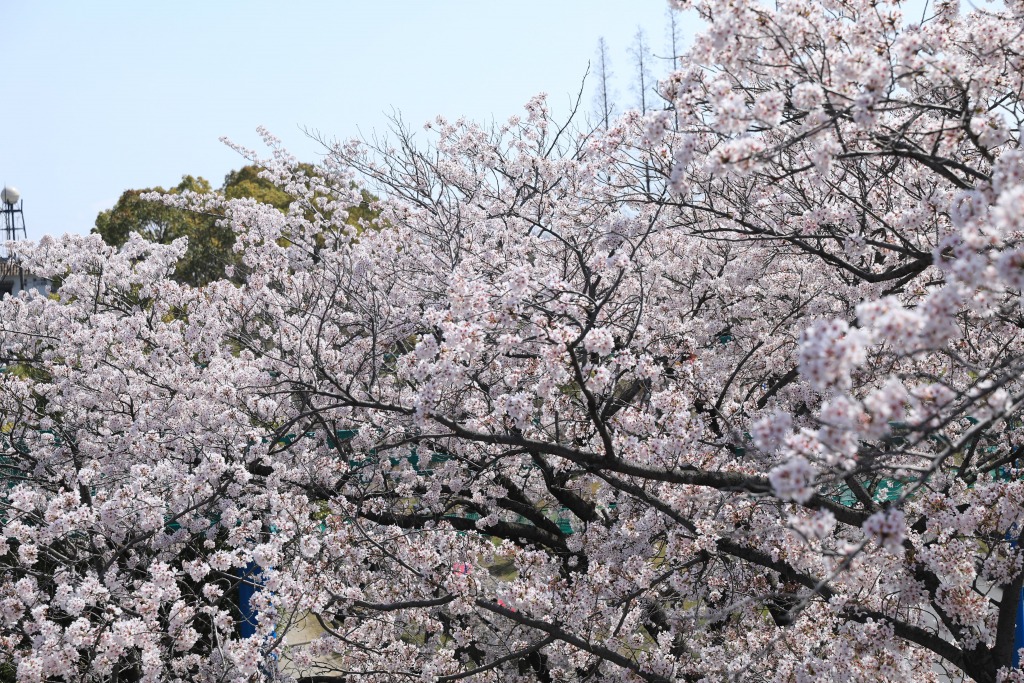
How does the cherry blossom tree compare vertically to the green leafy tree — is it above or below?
below

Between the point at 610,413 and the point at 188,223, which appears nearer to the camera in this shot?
the point at 610,413

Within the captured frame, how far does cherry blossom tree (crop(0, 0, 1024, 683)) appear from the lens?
12.4 feet

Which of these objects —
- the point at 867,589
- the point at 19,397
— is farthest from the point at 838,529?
the point at 19,397

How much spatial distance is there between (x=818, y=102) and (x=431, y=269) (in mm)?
5772

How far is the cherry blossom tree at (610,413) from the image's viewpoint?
377 centimetres

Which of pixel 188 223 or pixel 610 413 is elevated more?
pixel 188 223

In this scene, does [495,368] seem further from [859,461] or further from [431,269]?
[859,461]

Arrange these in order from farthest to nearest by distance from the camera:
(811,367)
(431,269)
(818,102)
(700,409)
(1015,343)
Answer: (431,269), (700,409), (1015,343), (818,102), (811,367)

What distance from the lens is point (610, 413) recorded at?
283 inches

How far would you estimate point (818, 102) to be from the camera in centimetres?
355

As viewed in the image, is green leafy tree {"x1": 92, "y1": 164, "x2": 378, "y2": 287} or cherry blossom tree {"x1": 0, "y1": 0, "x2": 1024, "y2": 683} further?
green leafy tree {"x1": 92, "y1": 164, "x2": 378, "y2": 287}

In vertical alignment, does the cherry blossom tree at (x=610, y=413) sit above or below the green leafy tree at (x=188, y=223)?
below

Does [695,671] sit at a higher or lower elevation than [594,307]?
lower

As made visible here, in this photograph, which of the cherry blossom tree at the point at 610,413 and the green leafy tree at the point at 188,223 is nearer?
the cherry blossom tree at the point at 610,413
